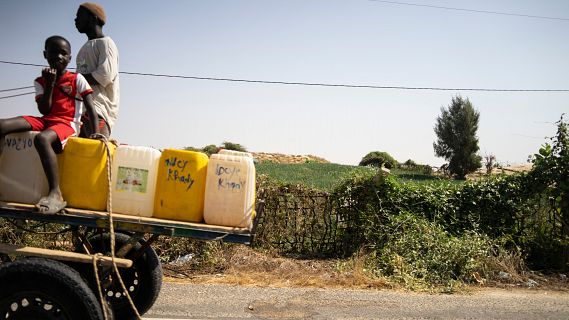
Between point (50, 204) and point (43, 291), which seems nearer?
point (43, 291)

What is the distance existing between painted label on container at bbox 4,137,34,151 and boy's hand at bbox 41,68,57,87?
19.1 inches

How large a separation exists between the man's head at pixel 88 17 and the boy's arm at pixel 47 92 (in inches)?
44.2

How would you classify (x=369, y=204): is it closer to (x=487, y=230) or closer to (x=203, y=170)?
(x=487, y=230)

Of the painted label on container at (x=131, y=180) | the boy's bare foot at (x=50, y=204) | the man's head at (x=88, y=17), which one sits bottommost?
the boy's bare foot at (x=50, y=204)

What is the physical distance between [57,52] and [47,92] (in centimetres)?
34

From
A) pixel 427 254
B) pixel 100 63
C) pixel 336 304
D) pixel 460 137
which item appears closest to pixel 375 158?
pixel 460 137

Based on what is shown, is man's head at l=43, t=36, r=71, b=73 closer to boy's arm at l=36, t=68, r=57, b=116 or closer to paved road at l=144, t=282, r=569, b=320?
boy's arm at l=36, t=68, r=57, b=116

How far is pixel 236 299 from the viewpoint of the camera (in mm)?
6352

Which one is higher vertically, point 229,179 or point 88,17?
point 88,17

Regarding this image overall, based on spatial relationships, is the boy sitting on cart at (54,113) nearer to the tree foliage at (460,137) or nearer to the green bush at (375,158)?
the tree foliage at (460,137)

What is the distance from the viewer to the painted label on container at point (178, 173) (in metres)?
3.77

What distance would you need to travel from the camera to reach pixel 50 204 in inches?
136

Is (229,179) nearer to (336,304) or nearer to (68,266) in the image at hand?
(68,266)

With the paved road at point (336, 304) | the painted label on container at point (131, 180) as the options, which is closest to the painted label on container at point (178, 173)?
the painted label on container at point (131, 180)
